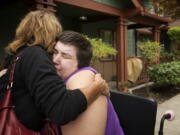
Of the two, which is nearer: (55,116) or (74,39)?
(55,116)

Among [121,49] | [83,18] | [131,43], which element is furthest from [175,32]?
[83,18]

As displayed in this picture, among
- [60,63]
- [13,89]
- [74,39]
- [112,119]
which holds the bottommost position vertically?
[112,119]

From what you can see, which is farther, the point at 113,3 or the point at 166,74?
the point at 166,74

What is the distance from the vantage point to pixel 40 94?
4.46 feet

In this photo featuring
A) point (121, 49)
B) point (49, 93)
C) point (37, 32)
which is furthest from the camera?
point (121, 49)

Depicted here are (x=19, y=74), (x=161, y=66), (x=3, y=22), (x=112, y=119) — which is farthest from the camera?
(x=161, y=66)

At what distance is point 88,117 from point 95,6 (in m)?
6.22

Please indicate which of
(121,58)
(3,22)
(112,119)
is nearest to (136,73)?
(121,58)

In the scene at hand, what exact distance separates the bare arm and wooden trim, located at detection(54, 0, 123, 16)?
184 inches

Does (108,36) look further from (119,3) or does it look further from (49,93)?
(49,93)

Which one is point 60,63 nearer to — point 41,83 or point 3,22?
point 41,83

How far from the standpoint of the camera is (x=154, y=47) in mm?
9711

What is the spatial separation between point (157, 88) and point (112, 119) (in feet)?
28.5

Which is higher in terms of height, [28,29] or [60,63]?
[28,29]
